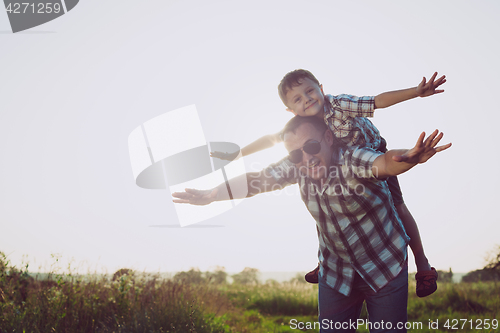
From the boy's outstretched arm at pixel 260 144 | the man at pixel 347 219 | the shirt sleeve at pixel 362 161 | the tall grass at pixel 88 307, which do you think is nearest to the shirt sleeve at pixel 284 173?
the man at pixel 347 219

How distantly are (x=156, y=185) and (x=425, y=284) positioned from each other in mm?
4813

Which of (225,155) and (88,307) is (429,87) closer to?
(225,155)

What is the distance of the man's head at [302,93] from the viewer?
3572 millimetres

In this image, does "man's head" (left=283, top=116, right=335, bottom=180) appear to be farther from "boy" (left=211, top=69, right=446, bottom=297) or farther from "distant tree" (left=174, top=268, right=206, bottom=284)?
"distant tree" (left=174, top=268, right=206, bottom=284)

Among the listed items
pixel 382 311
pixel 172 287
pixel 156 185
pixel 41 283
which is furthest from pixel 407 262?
pixel 41 283

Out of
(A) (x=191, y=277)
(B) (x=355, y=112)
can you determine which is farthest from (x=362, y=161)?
(A) (x=191, y=277)

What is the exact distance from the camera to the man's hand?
2.44 meters

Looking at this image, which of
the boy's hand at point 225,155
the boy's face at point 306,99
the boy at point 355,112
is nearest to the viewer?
the boy at point 355,112

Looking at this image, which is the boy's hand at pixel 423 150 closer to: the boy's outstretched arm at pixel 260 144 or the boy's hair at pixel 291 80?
the boy's hair at pixel 291 80

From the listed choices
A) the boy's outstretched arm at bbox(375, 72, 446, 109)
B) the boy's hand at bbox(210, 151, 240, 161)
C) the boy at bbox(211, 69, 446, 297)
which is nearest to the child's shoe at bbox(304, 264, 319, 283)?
the boy at bbox(211, 69, 446, 297)

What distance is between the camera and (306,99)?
357cm

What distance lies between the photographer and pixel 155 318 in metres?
5.94

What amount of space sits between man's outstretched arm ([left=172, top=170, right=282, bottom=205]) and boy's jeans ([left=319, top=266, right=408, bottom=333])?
0.92 m

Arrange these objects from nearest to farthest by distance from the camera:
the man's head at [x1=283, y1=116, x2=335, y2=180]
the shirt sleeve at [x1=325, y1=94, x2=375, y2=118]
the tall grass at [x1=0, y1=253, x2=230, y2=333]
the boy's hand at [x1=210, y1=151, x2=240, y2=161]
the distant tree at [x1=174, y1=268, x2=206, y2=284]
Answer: the man's head at [x1=283, y1=116, x2=335, y2=180] < the shirt sleeve at [x1=325, y1=94, x2=375, y2=118] < the boy's hand at [x1=210, y1=151, x2=240, y2=161] < the tall grass at [x1=0, y1=253, x2=230, y2=333] < the distant tree at [x1=174, y1=268, x2=206, y2=284]
